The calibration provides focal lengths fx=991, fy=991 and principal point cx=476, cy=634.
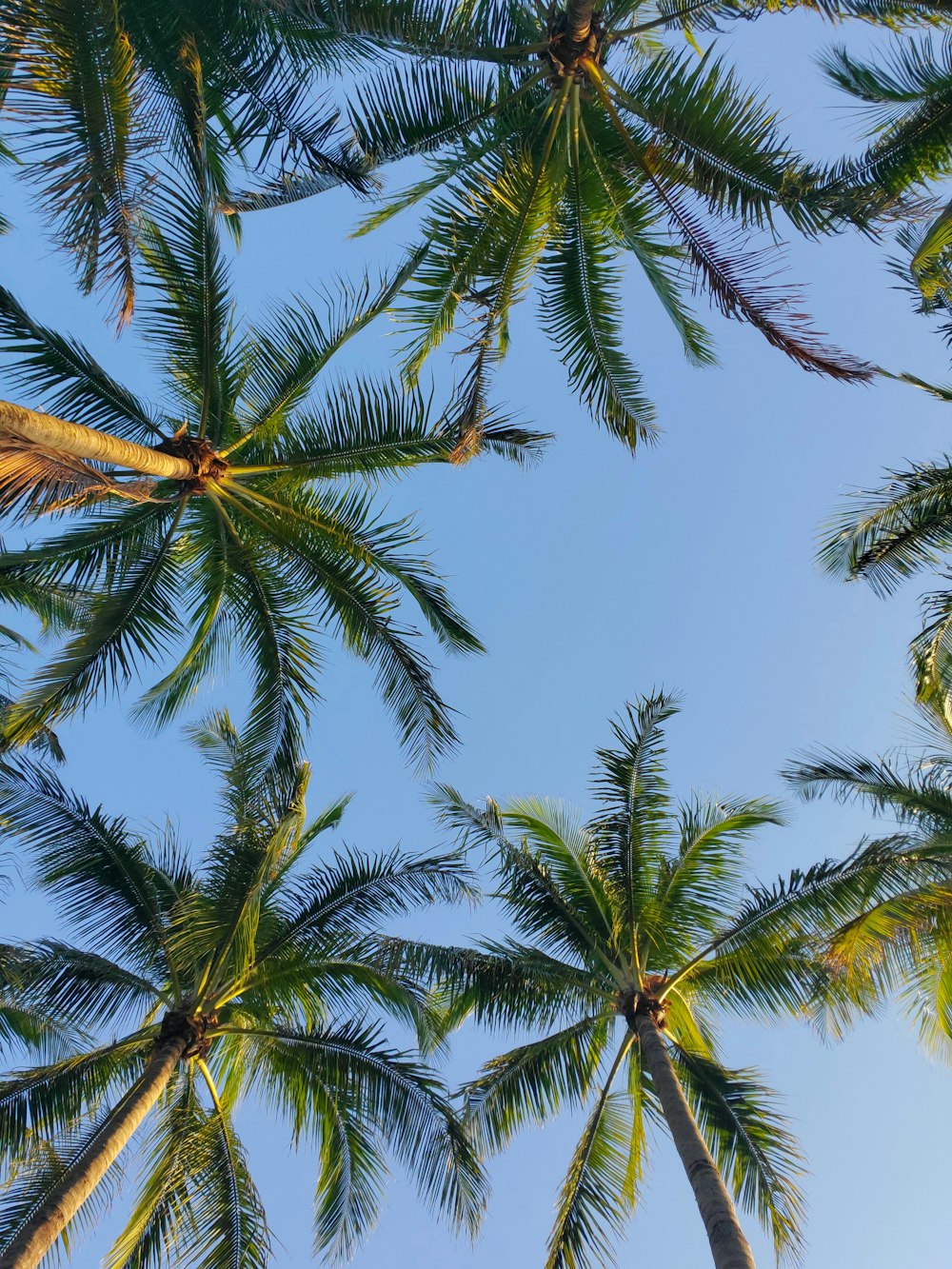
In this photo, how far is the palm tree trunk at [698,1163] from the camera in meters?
8.13

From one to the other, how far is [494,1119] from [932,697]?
260 inches

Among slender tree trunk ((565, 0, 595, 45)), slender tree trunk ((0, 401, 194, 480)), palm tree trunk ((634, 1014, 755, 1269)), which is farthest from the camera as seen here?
slender tree trunk ((565, 0, 595, 45))

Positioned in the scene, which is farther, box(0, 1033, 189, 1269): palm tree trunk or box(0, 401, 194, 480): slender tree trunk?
box(0, 1033, 189, 1269): palm tree trunk

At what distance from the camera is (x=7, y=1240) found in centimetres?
888

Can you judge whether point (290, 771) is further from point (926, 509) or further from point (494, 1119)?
point (926, 509)

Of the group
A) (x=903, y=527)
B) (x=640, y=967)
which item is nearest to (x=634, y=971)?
(x=640, y=967)

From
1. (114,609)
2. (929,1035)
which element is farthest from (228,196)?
(929,1035)

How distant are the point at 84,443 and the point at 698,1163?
26.4 ft

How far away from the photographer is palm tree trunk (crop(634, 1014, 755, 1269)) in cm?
813

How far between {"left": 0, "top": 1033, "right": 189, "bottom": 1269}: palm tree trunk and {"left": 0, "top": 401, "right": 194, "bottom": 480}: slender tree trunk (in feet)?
18.5

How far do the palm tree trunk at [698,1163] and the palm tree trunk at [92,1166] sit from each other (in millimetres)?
4783

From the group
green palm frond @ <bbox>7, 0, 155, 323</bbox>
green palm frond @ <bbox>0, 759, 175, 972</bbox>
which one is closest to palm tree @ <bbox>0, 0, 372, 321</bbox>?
green palm frond @ <bbox>7, 0, 155, 323</bbox>

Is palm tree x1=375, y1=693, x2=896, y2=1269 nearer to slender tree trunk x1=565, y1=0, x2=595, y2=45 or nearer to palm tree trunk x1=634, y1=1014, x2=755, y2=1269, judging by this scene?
palm tree trunk x1=634, y1=1014, x2=755, y2=1269

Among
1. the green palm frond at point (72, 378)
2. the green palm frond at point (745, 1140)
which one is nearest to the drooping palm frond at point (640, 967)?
the green palm frond at point (745, 1140)
